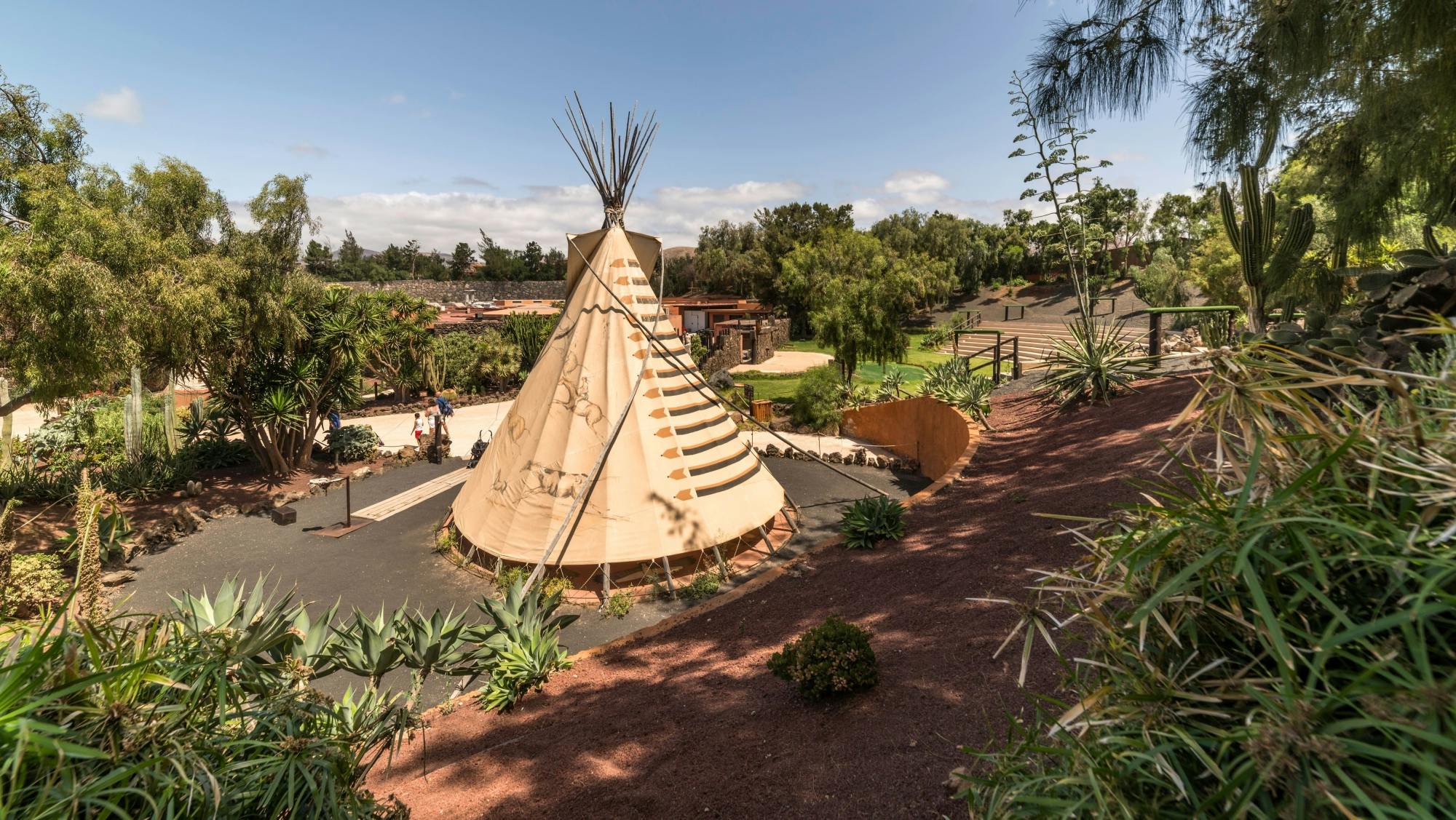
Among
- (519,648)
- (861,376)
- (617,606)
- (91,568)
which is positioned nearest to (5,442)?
(617,606)

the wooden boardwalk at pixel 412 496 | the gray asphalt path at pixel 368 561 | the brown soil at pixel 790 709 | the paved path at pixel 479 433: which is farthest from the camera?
the paved path at pixel 479 433

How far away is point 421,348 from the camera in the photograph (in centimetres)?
2377

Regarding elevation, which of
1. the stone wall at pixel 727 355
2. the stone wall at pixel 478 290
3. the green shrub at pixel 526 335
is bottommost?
the stone wall at pixel 727 355

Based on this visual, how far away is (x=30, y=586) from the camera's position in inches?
289

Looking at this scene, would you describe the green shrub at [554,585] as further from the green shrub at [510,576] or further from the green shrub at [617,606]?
the green shrub at [617,606]

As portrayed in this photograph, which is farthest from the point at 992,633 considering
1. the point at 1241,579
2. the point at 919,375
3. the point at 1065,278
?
the point at 1065,278

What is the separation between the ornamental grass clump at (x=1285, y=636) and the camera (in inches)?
42.3

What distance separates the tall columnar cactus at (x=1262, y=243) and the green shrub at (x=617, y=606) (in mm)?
8768

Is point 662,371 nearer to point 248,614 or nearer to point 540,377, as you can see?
point 540,377

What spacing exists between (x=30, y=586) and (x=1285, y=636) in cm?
1131

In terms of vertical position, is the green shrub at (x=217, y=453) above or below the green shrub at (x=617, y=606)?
above

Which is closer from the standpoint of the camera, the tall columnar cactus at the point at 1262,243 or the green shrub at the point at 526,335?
the tall columnar cactus at the point at 1262,243

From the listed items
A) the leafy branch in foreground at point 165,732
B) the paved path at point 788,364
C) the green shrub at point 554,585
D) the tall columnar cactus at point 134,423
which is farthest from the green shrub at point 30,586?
the paved path at point 788,364

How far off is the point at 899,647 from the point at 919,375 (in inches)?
749
